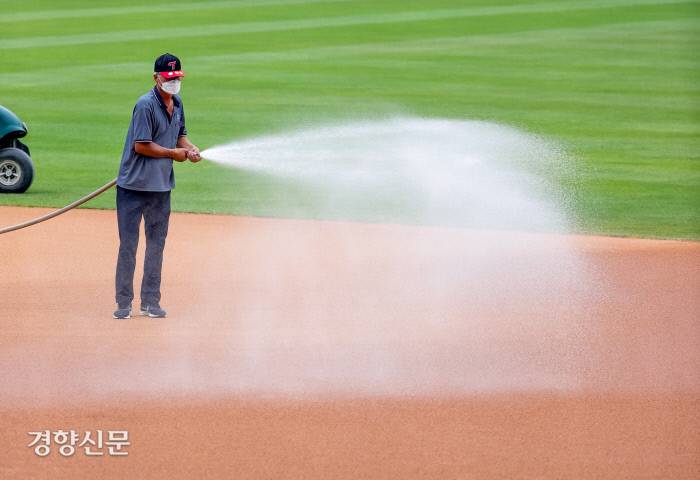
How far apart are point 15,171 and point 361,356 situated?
6.72 m

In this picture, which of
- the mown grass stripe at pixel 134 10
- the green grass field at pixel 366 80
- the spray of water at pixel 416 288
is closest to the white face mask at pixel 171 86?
the spray of water at pixel 416 288

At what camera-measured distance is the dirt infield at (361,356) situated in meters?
7.11

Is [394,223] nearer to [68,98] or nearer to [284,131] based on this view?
[284,131]

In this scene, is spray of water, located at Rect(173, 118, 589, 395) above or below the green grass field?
below

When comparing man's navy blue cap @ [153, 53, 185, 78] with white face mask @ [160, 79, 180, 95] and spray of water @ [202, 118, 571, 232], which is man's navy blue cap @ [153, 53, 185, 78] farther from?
spray of water @ [202, 118, 571, 232]

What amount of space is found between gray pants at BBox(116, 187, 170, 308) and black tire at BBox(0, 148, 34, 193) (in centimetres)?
513

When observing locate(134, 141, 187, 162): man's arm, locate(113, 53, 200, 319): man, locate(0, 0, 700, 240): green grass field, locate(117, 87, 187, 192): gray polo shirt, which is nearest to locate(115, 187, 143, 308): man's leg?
locate(113, 53, 200, 319): man

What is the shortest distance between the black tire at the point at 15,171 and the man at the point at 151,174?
5.12 metres

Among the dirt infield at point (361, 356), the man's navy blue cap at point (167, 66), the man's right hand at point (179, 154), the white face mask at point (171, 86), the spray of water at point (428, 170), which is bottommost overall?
the dirt infield at point (361, 356)

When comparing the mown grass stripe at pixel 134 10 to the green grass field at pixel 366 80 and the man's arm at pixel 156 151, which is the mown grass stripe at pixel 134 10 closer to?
the green grass field at pixel 366 80

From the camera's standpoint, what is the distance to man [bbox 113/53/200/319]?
9.15m

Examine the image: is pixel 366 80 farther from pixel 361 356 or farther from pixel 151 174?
pixel 361 356

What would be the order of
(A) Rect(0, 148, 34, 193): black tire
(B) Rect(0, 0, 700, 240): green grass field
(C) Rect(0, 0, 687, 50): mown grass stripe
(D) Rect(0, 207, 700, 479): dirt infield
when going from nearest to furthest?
(D) Rect(0, 207, 700, 479): dirt infield, (A) Rect(0, 148, 34, 193): black tire, (B) Rect(0, 0, 700, 240): green grass field, (C) Rect(0, 0, 687, 50): mown grass stripe

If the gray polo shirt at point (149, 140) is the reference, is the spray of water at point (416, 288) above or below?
below
